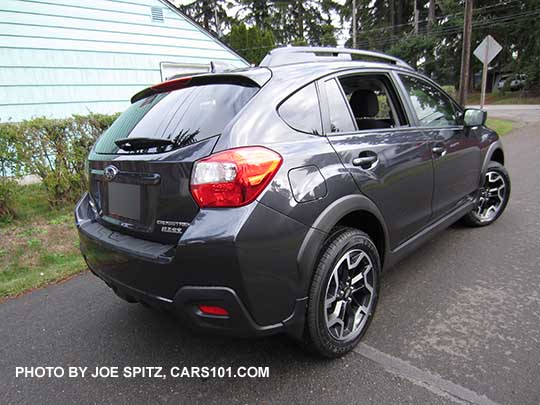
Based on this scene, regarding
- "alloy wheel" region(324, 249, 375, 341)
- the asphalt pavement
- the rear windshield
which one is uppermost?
the rear windshield

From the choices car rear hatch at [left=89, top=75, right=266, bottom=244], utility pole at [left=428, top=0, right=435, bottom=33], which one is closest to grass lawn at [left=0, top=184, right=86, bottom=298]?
car rear hatch at [left=89, top=75, right=266, bottom=244]

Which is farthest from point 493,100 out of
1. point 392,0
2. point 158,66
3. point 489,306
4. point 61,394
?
point 61,394

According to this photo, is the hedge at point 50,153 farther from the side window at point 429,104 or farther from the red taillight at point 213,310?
the side window at point 429,104

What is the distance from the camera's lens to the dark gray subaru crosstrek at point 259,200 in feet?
5.50

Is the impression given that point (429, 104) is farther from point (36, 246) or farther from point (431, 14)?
point (431, 14)

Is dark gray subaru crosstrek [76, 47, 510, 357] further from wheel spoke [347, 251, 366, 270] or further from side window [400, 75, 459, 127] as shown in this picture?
side window [400, 75, 459, 127]

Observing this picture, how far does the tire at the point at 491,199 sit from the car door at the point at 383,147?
1.43 metres

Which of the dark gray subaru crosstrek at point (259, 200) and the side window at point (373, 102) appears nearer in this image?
the dark gray subaru crosstrek at point (259, 200)

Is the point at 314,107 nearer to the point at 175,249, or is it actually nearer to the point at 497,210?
the point at 175,249

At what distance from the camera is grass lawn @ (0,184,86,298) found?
3.40m

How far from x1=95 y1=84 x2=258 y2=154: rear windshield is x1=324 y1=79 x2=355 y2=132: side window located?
1.70 ft

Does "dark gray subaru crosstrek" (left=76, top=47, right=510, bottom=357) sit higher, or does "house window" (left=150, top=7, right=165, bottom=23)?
"house window" (left=150, top=7, right=165, bottom=23)

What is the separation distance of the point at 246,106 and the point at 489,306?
2.17m

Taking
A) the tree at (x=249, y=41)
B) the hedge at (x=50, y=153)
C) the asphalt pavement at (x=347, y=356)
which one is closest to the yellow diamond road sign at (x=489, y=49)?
the asphalt pavement at (x=347, y=356)
